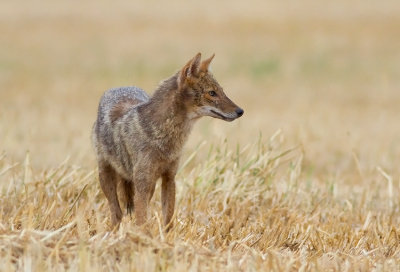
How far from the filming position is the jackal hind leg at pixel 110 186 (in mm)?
7173

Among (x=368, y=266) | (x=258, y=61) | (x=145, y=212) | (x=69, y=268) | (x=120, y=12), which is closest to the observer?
(x=69, y=268)

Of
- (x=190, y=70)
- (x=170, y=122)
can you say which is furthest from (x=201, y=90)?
(x=170, y=122)

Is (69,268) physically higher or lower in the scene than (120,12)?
lower

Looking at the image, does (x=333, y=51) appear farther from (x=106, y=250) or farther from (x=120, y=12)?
(x=106, y=250)

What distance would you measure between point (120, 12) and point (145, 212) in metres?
25.3

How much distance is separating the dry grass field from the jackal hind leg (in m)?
0.13

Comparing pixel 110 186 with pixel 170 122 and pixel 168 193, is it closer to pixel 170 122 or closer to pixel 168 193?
pixel 168 193

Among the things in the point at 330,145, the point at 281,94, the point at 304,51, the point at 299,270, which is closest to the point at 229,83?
the point at 281,94

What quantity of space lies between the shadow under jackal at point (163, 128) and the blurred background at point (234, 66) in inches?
157

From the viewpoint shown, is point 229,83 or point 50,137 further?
point 229,83

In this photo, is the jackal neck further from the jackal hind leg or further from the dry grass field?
the jackal hind leg

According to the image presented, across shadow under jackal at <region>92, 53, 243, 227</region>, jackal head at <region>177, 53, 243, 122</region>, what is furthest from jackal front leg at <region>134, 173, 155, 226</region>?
jackal head at <region>177, 53, 243, 122</region>

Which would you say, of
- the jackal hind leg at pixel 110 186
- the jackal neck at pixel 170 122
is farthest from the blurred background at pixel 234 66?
the jackal neck at pixel 170 122

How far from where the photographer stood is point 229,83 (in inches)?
900
